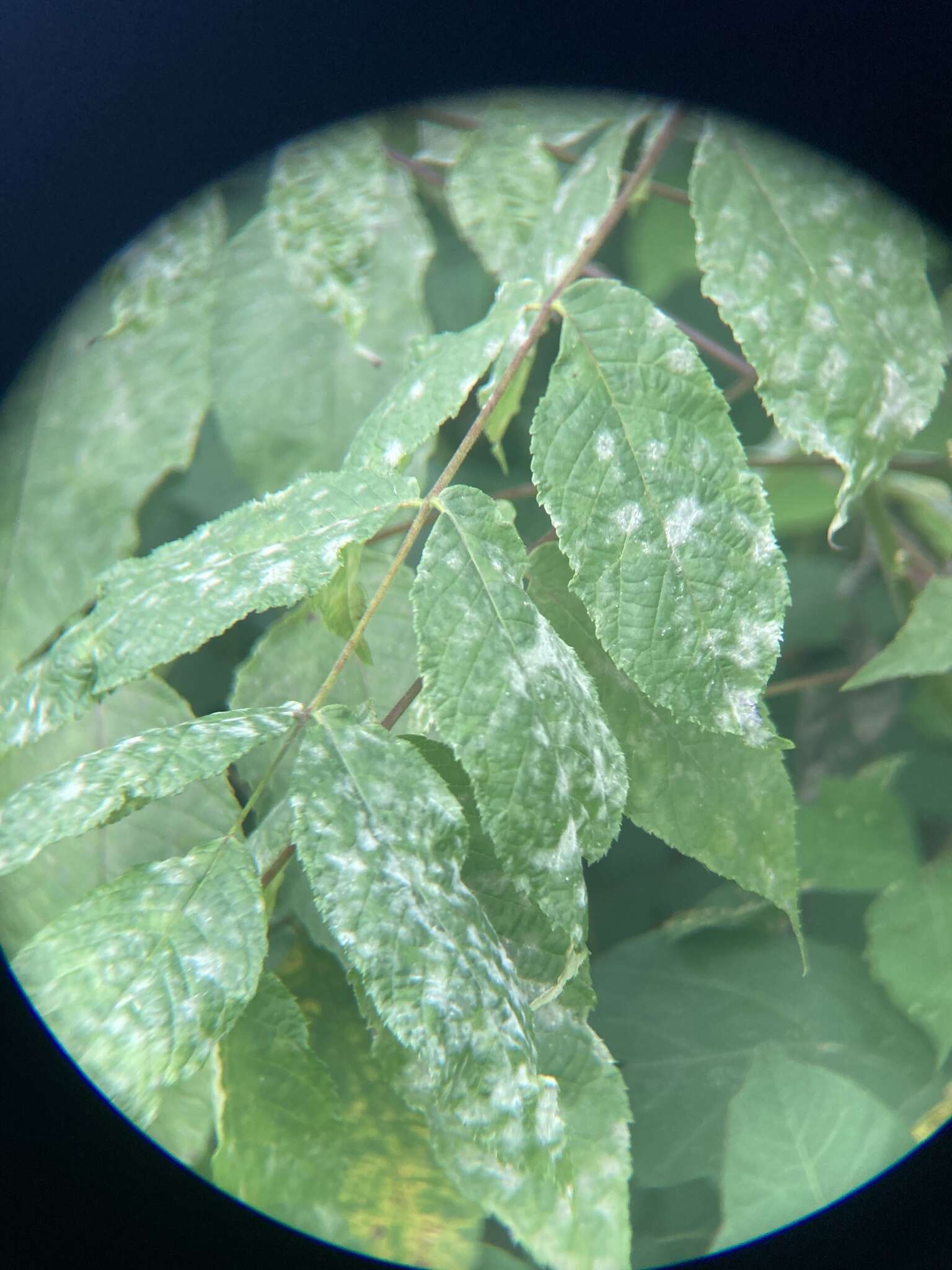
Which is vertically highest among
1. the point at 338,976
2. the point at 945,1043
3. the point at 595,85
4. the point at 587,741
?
the point at 595,85

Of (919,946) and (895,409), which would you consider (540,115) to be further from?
(919,946)

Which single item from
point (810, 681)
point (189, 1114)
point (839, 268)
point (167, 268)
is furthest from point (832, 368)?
point (189, 1114)

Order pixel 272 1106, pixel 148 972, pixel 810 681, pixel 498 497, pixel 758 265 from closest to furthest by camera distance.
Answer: pixel 148 972 < pixel 272 1106 < pixel 758 265 < pixel 498 497 < pixel 810 681

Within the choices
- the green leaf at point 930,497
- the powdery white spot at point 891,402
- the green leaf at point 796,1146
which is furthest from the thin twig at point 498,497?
the green leaf at point 796,1146

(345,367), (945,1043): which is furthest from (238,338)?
(945,1043)

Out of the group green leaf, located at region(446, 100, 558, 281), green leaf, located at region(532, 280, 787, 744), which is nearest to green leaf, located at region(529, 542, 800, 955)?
green leaf, located at region(532, 280, 787, 744)

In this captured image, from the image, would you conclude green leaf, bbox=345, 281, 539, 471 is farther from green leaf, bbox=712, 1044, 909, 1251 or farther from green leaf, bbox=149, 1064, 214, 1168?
green leaf, bbox=712, 1044, 909, 1251

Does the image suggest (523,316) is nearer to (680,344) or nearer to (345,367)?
(680,344)
